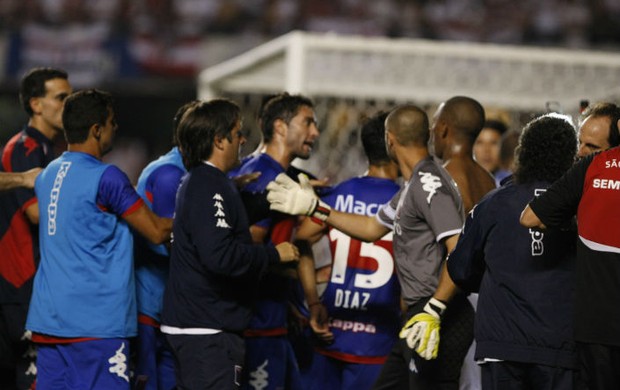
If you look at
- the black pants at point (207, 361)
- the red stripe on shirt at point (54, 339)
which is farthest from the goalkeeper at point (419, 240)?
the red stripe on shirt at point (54, 339)

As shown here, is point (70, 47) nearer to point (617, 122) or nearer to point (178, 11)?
point (178, 11)

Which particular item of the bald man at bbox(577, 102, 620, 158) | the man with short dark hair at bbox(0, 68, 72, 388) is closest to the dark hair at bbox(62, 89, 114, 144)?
the man with short dark hair at bbox(0, 68, 72, 388)

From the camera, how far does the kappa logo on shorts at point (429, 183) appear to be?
19.1 ft

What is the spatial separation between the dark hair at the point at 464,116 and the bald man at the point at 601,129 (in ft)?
4.48

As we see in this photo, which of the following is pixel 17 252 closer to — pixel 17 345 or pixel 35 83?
pixel 17 345

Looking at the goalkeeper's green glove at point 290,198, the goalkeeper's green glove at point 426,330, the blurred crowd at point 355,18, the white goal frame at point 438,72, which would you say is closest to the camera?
the goalkeeper's green glove at point 426,330

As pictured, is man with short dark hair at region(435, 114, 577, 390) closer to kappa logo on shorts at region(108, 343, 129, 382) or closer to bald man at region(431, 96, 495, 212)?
bald man at region(431, 96, 495, 212)

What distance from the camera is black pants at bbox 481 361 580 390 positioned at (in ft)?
16.6

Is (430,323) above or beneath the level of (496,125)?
beneath

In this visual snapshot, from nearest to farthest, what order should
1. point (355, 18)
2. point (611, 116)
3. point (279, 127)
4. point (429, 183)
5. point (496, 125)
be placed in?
point (611, 116)
point (429, 183)
point (279, 127)
point (496, 125)
point (355, 18)

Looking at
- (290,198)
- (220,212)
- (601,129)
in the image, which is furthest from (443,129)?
(220,212)

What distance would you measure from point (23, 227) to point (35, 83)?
0.95 m

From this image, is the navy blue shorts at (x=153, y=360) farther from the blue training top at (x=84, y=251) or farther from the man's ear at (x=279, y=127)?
the man's ear at (x=279, y=127)

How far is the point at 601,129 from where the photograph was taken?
5.38m
